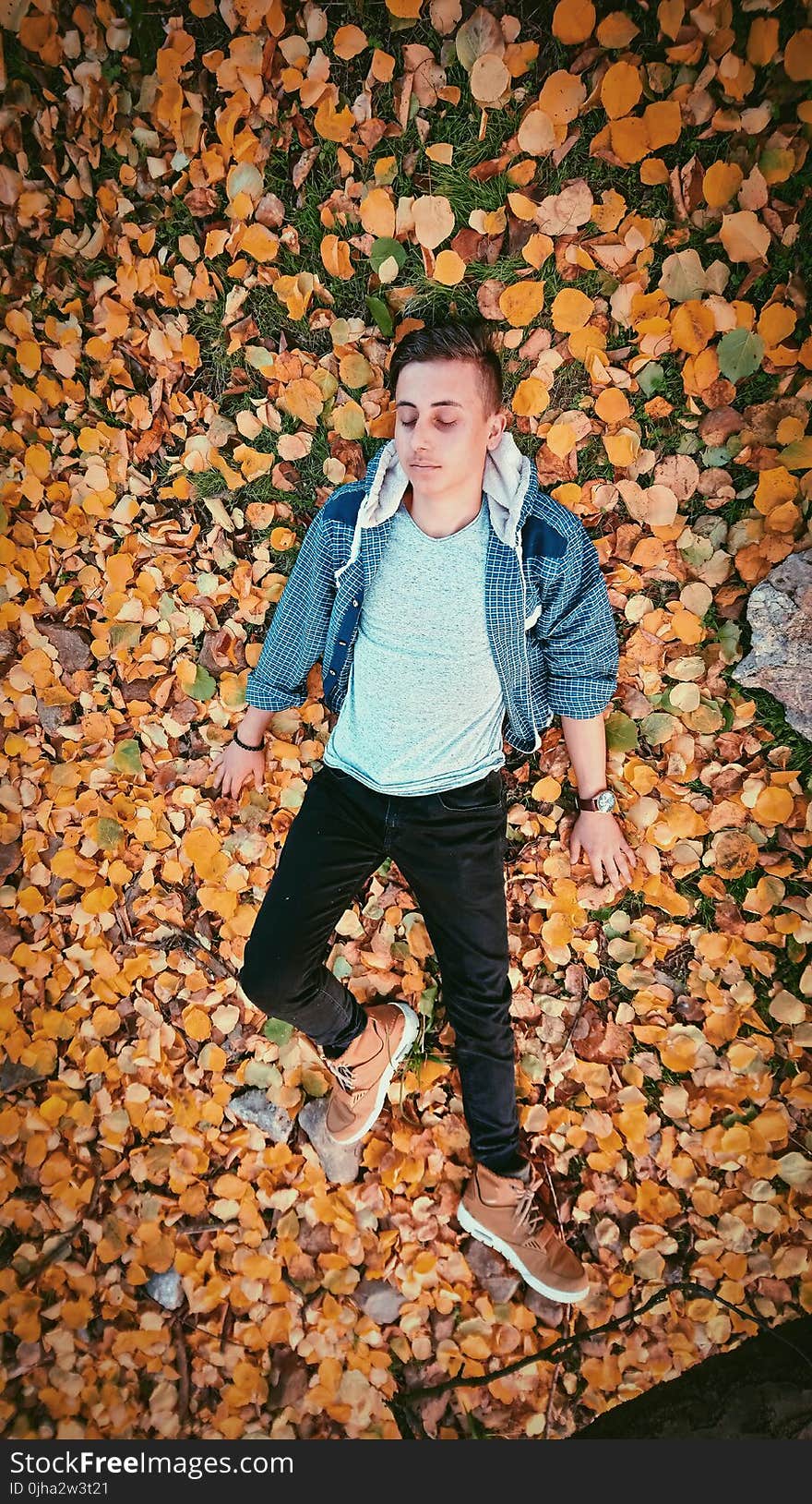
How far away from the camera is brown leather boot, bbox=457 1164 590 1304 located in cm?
175

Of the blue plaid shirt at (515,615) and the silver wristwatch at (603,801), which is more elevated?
the blue plaid shirt at (515,615)

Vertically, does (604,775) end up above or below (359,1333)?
above

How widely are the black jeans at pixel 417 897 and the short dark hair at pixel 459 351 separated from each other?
829 mm

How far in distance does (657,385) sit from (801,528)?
1.48ft

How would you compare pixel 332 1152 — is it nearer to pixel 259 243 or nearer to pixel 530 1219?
pixel 530 1219

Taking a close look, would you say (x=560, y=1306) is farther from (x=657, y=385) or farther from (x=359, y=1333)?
(x=657, y=385)

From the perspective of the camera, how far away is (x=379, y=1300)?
181cm

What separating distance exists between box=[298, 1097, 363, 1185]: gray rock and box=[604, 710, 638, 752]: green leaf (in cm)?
120

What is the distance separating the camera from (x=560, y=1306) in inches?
70.1

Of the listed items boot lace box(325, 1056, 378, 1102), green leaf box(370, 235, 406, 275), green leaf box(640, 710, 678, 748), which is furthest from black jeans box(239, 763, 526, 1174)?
green leaf box(370, 235, 406, 275)

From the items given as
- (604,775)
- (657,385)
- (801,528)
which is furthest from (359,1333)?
(657,385)

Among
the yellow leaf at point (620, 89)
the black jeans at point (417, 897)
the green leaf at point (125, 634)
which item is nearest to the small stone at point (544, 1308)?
the black jeans at point (417, 897)

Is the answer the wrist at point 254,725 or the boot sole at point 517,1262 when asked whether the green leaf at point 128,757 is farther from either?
the boot sole at point 517,1262

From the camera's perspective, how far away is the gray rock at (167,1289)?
184cm
